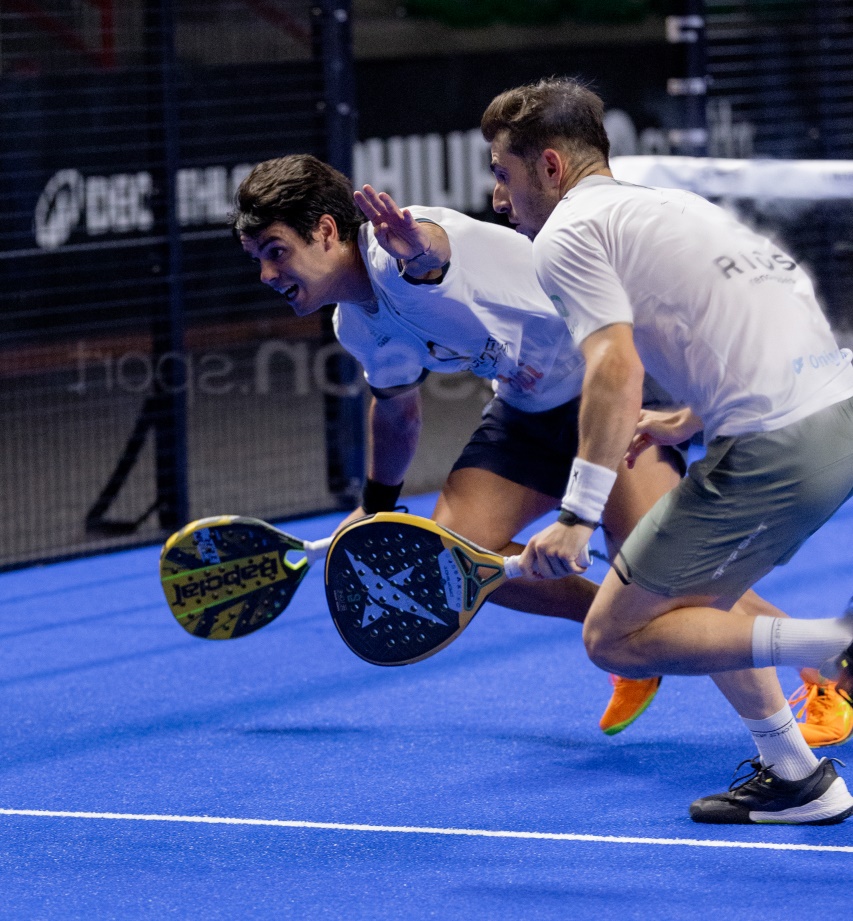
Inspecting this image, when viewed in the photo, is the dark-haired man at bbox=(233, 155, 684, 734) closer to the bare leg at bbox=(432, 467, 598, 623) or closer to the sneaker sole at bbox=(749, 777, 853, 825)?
the bare leg at bbox=(432, 467, 598, 623)

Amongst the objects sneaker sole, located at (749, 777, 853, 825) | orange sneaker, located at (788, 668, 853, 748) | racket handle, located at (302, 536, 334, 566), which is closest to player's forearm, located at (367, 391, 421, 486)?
racket handle, located at (302, 536, 334, 566)

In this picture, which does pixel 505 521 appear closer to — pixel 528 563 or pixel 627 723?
pixel 627 723

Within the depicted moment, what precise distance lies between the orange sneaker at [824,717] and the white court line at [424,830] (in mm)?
672

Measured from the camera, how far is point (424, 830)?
3584 millimetres

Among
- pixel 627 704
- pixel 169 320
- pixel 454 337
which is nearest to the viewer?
pixel 454 337

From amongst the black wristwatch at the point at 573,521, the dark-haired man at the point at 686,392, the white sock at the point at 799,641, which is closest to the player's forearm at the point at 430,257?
the dark-haired man at the point at 686,392

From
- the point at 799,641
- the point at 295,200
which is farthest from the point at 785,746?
the point at 295,200

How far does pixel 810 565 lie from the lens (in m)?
6.41

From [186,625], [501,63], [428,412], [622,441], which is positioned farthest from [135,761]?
[501,63]

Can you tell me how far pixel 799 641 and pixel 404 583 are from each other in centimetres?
88

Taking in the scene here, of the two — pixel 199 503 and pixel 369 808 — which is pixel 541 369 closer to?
pixel 369 808

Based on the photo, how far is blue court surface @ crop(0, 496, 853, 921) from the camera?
3236mm

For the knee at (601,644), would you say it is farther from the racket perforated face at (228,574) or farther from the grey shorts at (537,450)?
the racket perforated face at (228,574)

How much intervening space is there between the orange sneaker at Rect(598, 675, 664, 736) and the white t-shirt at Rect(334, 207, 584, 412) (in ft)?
2.44
